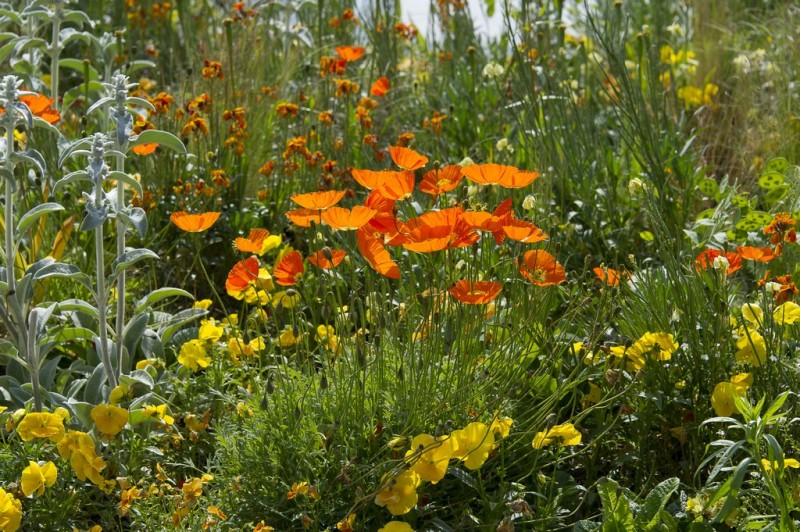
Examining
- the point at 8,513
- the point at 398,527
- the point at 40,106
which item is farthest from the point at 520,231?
the point at 40,106

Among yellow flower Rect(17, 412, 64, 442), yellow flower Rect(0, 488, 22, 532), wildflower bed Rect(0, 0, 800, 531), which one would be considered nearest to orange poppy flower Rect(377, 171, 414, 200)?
wildflower bed Rect(0, 0, 800, 531)

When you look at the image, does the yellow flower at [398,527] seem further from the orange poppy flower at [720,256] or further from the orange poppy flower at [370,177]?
the orange poppy flower at [720,256]

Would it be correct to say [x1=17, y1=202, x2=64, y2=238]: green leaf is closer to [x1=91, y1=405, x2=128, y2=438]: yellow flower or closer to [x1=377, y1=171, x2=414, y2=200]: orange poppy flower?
[x1=91, y1=405, x2=128, y2=438]: yellow flower

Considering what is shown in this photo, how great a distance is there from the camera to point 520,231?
80.1 inches

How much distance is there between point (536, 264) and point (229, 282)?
69 centimetres

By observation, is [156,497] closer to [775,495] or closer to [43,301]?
[43,301]

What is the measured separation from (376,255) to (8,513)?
0.88m

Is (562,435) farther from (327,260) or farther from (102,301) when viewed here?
(102,301)

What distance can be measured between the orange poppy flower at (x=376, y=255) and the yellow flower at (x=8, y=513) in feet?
2.79

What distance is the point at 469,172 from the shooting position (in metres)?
2.18

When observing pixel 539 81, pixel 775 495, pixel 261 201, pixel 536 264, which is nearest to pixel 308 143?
pixel 261 201

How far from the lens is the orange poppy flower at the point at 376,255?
2.09 meters

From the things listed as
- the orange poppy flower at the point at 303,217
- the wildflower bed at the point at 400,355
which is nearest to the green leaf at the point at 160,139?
the wildflower bed at the point at 400,355

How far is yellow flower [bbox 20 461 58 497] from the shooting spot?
6.66 ft
